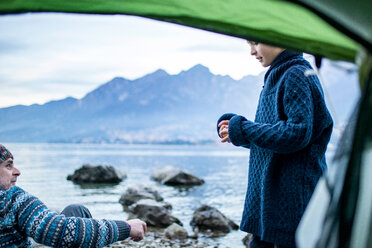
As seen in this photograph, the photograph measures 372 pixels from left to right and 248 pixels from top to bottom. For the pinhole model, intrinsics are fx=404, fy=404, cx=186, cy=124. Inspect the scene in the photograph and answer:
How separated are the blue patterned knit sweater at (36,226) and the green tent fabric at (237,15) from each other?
3.79 ft

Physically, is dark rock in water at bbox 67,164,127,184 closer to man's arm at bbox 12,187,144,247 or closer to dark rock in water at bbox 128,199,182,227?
dark rock in water at bbox 128,199,182,227

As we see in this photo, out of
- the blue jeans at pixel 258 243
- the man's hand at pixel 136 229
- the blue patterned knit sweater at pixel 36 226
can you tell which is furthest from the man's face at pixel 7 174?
the blue jeans at pixel 258 243

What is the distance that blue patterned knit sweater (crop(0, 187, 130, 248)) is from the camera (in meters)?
2.40

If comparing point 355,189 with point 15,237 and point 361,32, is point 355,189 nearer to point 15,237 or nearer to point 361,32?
point 361,32

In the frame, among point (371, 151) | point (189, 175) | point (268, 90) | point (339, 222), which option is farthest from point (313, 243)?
point (189, 175)

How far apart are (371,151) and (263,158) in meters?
1.18

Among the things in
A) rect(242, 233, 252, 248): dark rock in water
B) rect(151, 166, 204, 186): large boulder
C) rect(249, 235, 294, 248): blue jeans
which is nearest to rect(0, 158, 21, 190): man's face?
rect(249, 235, 294, 248): blue jeans

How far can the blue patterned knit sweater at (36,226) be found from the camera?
2.40 metres

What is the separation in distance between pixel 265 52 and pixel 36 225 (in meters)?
1.82

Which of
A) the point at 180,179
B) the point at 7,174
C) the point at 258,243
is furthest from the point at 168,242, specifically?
the point at 180,179

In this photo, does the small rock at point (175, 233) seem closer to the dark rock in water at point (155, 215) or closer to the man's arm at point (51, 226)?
the dark rock in water at point (155, 215)

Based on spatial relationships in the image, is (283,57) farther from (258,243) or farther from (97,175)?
(97,175)

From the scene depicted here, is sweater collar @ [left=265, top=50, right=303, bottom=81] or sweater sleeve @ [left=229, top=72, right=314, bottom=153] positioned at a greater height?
sweater collar @ [left=265, top=50, right=303, bottom=81]

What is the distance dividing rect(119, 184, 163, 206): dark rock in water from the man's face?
1183 cm
